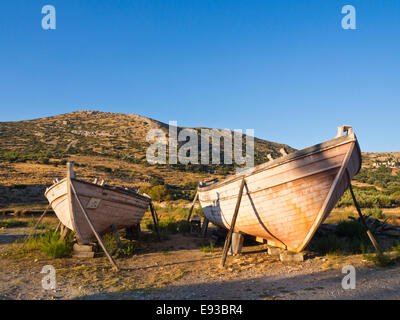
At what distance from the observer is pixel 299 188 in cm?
648

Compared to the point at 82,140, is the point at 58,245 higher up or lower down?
lower down

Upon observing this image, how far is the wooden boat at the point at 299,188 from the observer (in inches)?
243

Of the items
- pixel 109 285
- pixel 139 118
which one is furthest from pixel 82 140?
pixel 109 285

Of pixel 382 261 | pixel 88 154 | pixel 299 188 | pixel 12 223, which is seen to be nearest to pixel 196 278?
pixel 299 188

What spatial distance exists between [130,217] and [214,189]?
358 cm

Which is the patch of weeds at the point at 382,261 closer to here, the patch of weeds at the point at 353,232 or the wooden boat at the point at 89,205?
the patch of weeds at the point at 353,232

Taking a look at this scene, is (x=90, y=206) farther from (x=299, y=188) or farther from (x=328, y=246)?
(x=328, y=246)

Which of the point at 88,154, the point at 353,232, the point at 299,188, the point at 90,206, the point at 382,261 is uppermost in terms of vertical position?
the point at 88,154

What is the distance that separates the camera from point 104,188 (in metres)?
8.55

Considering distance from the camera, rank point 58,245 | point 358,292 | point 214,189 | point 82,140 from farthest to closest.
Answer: point 82,140 < point 214,189 < point 58,245 < point 358,292

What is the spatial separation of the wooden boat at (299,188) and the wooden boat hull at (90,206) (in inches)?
175

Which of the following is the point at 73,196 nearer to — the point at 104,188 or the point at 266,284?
the point at 104,188

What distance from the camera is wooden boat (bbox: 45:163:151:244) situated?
7.80 metres

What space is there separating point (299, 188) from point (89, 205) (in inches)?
245
